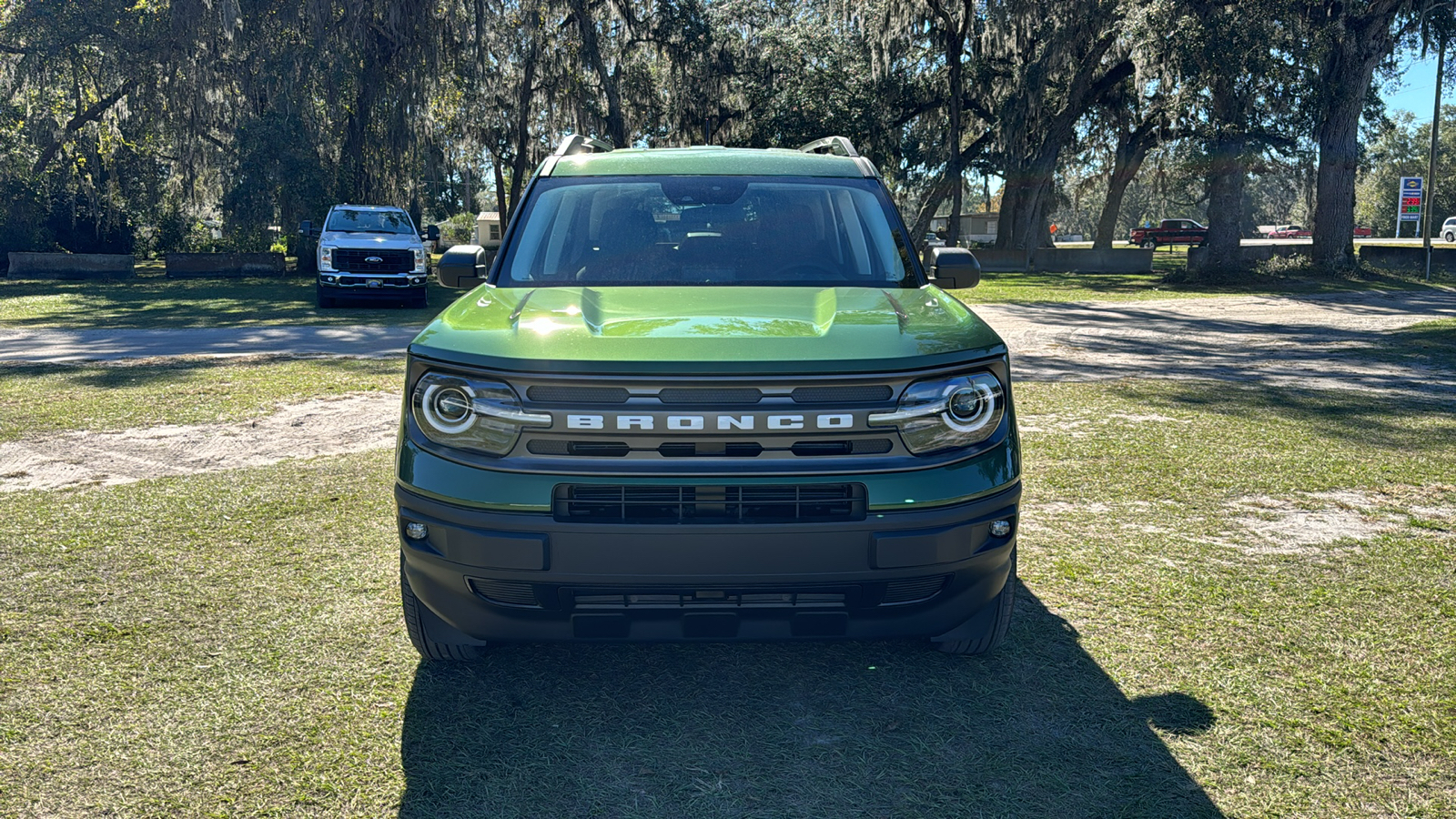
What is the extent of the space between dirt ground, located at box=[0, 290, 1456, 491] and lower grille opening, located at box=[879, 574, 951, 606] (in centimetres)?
517

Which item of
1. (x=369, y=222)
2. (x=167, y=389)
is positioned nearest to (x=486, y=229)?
(x=369, y=222)

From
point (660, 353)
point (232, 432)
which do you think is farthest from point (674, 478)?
point (232, 432)

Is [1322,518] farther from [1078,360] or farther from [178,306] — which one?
[178,306]

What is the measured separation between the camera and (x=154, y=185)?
33.6 m

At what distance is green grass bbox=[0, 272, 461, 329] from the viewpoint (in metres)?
17.4

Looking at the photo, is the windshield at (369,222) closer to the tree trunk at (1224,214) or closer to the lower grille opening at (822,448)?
the tree trunk at (1224,214)

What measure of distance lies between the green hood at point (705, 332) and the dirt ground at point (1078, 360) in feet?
13.8

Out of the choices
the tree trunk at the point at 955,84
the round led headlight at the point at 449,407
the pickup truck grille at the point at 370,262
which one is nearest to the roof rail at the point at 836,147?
the round led headlight at the point at 449,407

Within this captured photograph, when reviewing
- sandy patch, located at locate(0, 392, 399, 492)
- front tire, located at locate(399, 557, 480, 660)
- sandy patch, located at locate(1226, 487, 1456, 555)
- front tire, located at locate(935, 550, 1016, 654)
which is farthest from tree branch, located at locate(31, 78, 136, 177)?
front tire, located at locate(935, 550, 1016, 654)

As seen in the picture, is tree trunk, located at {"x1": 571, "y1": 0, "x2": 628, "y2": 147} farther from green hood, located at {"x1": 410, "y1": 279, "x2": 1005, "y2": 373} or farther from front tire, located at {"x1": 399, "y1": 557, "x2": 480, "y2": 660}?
front tire, located at {"x1": 399, "y1": 557, "x2": 480, "y2": 660}

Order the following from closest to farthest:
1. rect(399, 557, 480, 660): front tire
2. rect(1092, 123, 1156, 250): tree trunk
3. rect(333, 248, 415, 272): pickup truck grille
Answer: rect(399, 557, 480, 660): front tire → rect(333, 248, 415, 272): pickup truck grille → rect(1092, 123, 1156, 250): tree trunk

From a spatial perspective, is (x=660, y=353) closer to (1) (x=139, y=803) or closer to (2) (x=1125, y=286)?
(1) (x=139, y=803)

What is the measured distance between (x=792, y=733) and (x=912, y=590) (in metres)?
0.60

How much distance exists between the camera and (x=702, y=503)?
306 centimetres
